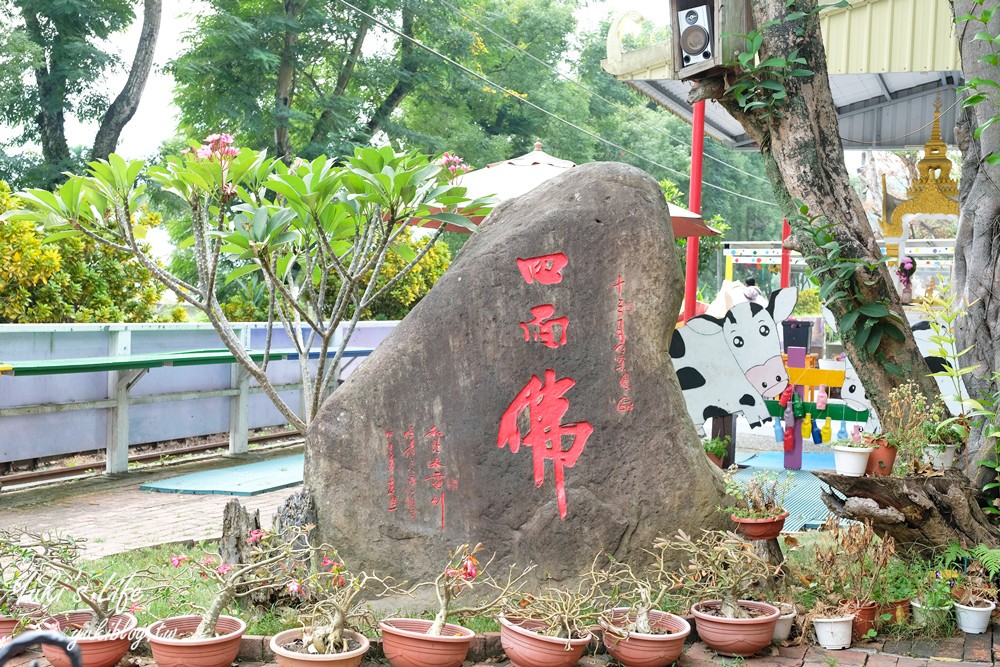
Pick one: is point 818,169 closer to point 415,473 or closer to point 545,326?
point 545,326

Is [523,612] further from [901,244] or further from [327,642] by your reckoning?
[901,244]

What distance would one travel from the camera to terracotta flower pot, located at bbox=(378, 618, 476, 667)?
3.63 m

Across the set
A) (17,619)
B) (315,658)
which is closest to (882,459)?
(315,658)

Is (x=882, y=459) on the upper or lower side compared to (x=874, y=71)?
lower

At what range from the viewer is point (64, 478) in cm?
810

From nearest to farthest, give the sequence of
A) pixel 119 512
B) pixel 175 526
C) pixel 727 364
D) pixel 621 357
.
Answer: pixel 621 357 → pixel 175 526 → pixel 119 512 → pixel 727 364

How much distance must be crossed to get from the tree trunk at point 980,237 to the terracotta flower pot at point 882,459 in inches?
17.6

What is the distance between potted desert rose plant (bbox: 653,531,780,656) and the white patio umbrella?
16.1 ft

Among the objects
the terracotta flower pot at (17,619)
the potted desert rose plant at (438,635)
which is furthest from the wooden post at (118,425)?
the potted desert rose plant at (438,635)

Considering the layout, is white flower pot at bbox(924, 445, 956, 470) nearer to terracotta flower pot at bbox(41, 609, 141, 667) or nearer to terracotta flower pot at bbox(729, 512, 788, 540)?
terracotta flower pot at bbox(729, 512, 788, 540)

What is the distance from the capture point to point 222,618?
12.4ft

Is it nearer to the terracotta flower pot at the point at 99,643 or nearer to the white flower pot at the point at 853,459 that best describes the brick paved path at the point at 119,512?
the terracotta flower pot at the point at 99,643

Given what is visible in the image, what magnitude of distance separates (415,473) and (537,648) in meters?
1.21

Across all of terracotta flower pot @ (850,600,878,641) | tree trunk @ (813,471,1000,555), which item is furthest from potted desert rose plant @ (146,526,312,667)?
tree trunk @ (813,471,1000,555)
